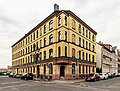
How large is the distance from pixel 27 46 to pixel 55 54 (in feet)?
78.5

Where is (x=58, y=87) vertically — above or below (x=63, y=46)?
below

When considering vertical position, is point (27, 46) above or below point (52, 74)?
above

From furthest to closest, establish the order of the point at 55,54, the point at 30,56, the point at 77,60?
the point at 30,56 → the point at 77,60 → the point at 55,54

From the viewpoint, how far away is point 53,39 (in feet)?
143

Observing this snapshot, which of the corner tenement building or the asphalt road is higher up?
the corner tenement building

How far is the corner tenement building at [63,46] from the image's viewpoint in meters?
40.9

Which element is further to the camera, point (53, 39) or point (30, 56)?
point (30, 56)

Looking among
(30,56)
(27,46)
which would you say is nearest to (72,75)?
(30,56)

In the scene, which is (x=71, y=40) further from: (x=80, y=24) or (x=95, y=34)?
(x=95, y=34)

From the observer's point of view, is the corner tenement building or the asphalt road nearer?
the asphalt road

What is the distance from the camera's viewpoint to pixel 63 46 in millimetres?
40375

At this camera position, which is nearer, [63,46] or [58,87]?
[58,87]

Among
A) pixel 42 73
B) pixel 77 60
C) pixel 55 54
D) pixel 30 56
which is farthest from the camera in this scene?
pixel 30 56

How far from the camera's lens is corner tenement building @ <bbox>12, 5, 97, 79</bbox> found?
40.9 m
